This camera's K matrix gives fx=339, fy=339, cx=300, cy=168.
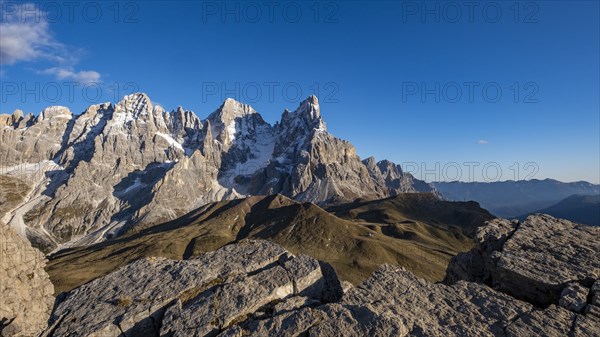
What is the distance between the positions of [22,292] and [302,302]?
647 inches

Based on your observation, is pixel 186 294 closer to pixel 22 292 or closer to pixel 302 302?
pixel 302 302

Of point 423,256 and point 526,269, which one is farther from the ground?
point 526,269

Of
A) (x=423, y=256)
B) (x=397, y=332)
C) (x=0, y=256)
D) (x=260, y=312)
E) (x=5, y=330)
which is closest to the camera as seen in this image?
(x=397, y=332)

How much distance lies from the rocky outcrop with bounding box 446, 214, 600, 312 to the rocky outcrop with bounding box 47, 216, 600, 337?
3.2 inches

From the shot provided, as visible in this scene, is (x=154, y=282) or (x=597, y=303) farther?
(x=154, y=282)

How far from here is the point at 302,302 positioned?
1486 cm

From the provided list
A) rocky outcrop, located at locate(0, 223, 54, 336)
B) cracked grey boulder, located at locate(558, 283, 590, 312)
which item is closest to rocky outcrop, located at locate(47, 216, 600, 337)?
cracked grey boulder, located at locate(558, 283, 590, 312)

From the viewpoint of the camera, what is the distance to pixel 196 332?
13242 mm

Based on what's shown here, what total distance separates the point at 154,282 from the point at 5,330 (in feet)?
20.5

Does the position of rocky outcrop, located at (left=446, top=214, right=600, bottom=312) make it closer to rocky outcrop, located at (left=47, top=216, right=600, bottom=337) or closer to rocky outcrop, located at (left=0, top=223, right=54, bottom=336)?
rocky outcrop, located at (left=47, top=216, right=600, bottom=337)

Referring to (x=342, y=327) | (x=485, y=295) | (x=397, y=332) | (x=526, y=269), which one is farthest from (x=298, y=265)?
(x=526, y=269)

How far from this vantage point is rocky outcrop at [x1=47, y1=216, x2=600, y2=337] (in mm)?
12922

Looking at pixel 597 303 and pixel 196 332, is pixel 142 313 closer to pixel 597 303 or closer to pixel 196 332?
pixel 196 332

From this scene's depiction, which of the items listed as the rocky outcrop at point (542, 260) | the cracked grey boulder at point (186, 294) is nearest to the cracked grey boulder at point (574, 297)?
the rocky outcrop at point (542, 260)
